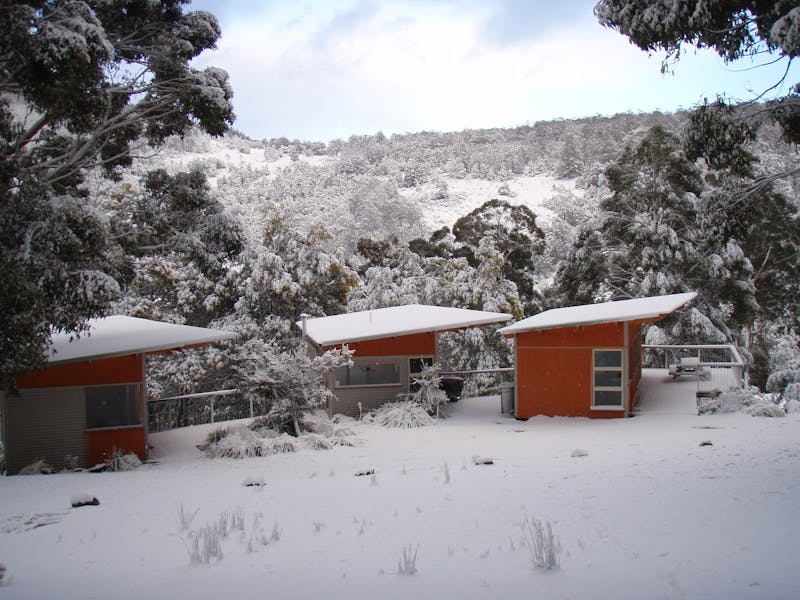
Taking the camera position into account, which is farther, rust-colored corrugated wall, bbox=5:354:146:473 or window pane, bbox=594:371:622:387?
window pane, bbox=594:371:622:387

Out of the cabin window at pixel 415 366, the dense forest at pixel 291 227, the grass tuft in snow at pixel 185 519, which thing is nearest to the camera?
the grass tuft in snow at pixel 185 519

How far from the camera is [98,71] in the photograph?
10.2 meters

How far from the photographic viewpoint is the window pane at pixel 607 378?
698 inches

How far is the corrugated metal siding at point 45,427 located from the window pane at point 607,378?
39.8ft

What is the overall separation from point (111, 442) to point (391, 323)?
831 centimetres

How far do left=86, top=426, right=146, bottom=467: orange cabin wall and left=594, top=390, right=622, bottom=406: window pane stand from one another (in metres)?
10.9

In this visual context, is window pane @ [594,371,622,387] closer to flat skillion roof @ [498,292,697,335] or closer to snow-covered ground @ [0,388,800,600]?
flat skillion roof @ [498,292,697,335]

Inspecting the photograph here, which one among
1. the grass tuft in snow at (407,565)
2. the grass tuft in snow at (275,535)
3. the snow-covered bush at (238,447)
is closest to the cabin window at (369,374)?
the snow-covered bush at (238,447)

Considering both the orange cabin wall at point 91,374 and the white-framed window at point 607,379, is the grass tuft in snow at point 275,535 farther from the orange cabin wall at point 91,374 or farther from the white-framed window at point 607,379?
the white-framed window at point 607,379

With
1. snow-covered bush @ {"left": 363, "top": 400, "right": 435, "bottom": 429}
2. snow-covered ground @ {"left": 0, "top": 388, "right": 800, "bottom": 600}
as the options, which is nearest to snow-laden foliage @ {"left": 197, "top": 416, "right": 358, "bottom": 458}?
snow-covered ground @ {"left": 0, "top": 388, "right": 800, "bottom": 600}

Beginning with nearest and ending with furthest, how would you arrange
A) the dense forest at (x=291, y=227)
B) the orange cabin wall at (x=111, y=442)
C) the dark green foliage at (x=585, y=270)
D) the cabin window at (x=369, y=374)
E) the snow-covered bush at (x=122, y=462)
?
1. the dense forest at (x=291, y=227)
2. the snow-covered bush at (x=122, y=462)
3. the orange cabin wall at (x=111, y=442)
4. the cabin window at (x=369, y=374)
5. the dark green foliage at (x=585, y=270)

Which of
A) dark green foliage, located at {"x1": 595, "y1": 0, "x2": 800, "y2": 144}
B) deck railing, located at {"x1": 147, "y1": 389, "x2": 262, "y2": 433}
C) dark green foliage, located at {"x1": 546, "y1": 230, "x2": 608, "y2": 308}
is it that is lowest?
deck railing, located at {"x1": 147, "y1": 389, "x2": 262, "y2": 433}

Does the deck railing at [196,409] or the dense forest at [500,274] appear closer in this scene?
the deck railing at [196,409]

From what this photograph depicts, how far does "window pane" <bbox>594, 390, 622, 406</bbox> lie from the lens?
17703 millimetres
